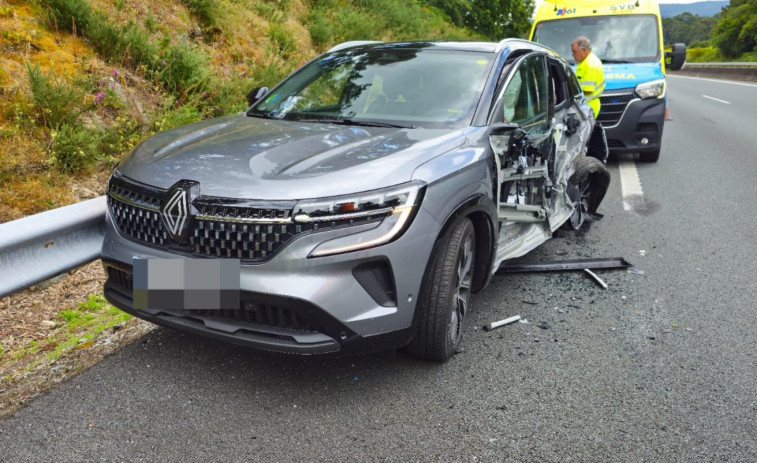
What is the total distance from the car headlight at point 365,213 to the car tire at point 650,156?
7.78m

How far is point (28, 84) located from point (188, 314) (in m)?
3.90

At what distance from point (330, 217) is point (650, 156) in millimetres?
8290

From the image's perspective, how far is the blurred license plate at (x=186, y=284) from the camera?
9.16 ft

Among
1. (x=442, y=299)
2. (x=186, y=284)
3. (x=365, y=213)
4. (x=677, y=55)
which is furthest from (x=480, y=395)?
(x=677, y=55)

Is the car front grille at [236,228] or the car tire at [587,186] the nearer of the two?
the car front grille at [236,228]

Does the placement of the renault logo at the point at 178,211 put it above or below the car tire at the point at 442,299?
above

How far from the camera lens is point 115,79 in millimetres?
6539

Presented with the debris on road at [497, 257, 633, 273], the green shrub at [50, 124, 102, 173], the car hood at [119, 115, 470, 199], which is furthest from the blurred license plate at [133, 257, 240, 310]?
the green shrub at [50, 124, 102, 173]

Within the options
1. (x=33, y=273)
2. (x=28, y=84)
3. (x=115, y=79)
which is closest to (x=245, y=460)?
(x=33, y=273)

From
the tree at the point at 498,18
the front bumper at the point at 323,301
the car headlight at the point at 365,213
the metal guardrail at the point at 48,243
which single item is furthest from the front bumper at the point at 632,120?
the tree at the point at 498,18

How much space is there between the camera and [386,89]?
4195mm

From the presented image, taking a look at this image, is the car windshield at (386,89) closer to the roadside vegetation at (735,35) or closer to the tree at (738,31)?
the roadside vegetation at (735,35)

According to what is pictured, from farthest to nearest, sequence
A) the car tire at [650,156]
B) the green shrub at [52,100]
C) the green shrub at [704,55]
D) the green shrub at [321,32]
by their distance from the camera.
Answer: the green shrub at [704,55] < the green shrub at [321,32] < the car tire at [650,156] < the green shrub at [52,100]

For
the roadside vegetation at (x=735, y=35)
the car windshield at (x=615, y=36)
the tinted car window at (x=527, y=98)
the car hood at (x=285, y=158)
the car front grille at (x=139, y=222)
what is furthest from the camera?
the roadside vegetation at (x=735, y=35)
